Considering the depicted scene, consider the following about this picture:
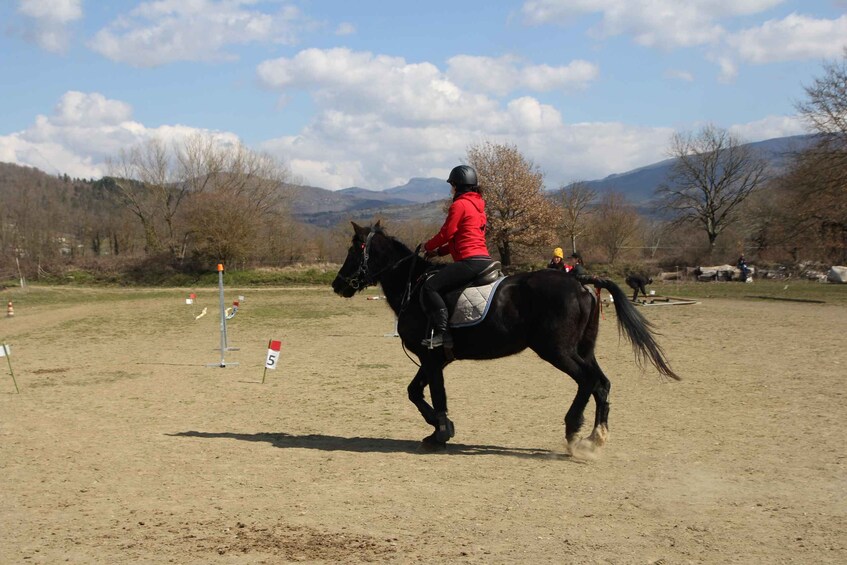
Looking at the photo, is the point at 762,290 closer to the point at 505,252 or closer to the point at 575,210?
the point at 505,252

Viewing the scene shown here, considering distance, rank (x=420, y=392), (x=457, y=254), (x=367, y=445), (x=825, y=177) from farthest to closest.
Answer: (x=825, y=177) < (x=420, y=392) < (x=367, y=445) < (x=457, y=254)

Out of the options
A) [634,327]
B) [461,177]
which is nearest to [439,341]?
[461,177]

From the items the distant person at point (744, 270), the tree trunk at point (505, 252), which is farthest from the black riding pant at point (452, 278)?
the tree trunk at point (505, 252)

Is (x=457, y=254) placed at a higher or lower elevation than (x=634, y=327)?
higher

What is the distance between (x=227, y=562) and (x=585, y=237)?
55476 mm

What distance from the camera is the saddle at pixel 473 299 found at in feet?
26.6

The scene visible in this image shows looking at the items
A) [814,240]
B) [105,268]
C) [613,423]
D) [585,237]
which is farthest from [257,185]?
[613,423]

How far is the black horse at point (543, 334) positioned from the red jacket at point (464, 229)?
490 mm

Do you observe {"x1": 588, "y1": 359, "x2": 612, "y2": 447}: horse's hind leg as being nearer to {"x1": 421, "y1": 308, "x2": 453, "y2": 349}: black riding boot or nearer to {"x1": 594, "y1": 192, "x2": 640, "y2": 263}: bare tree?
{"x1": 421, "y1": 308, "x2": 453, "y2": 349}: black riding boot

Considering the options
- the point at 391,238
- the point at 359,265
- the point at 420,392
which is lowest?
the point at 420,392

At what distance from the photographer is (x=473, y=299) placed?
26.7ft

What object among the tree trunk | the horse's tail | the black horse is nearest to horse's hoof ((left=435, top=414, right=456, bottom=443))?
the black horse

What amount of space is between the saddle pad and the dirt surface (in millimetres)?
1555

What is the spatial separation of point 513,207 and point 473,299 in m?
45.6
